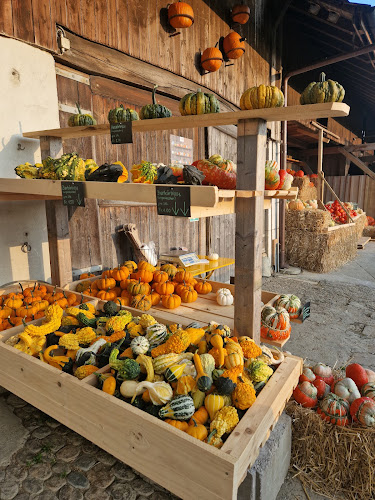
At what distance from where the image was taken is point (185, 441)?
1.29 m

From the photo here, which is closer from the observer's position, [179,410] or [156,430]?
[156,430]

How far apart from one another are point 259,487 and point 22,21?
3.82 metres

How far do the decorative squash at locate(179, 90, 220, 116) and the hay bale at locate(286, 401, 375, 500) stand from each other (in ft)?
6.54

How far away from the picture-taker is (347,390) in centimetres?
223

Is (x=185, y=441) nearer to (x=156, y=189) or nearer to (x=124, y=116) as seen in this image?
(x=156, y=189)

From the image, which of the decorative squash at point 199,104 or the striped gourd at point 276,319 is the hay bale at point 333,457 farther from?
the decorative squash at point 199,104

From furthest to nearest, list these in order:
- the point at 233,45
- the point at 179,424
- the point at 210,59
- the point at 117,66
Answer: the point at 233,45, the point at 210,59, the point at 117,66, the point at 179,424

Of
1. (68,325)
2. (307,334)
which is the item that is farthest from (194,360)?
(307,334)

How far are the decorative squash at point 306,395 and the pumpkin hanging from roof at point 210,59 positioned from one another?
15.4 ft

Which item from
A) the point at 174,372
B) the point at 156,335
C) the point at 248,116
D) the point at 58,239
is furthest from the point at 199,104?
the point at 58,239

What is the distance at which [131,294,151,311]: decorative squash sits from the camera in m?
2.78

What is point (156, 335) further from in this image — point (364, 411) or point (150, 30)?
point (150, 30)

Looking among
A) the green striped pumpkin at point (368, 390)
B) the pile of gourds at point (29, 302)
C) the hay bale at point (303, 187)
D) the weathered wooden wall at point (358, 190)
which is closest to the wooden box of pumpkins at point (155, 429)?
the pile of gourds at point (29, 302)

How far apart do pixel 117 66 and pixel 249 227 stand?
9.64 feet
